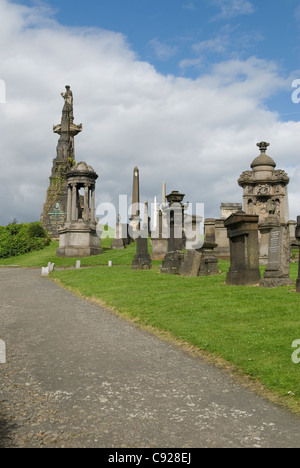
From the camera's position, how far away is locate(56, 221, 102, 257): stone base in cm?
3606

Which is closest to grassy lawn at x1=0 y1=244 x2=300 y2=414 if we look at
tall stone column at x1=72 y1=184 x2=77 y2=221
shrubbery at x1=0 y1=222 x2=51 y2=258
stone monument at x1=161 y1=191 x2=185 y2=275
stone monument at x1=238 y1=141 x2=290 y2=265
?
stone monument at x1=161 y1=191 x2=185 y2=275

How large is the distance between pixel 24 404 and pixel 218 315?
5.20m

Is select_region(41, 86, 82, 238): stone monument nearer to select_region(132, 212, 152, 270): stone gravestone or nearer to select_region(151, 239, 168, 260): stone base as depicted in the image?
select_region(151, 239, 168, 260): stone base

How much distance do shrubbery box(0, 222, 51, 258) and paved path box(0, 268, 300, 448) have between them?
42.0 metres

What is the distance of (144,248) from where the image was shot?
24.1 metres

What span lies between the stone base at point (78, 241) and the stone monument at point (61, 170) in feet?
53.0

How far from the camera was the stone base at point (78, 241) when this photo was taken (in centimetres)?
3606

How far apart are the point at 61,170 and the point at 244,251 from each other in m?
49.1

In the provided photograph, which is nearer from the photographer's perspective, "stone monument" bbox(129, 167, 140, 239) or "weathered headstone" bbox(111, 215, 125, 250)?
"weathered headstone" bbox(111, 215, 125, 250)

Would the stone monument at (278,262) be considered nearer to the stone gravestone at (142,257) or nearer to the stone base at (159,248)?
the stone gravestone at (142,257)

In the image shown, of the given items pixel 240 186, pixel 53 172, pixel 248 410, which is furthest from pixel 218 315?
pixel 53 172

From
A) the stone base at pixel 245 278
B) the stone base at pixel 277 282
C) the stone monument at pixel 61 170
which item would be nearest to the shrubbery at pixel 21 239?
the stone monument at pixel 61 170

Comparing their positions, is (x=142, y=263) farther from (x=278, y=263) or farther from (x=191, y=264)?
(x=278, y=263)

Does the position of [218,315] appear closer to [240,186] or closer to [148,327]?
[148,327]
